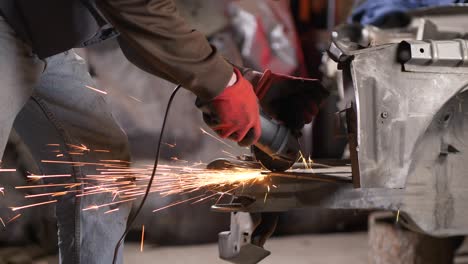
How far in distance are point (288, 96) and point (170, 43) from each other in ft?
2.44

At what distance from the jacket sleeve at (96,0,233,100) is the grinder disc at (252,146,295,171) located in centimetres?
52

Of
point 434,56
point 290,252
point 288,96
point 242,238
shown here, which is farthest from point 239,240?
point 290,252

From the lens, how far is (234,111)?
1948mm

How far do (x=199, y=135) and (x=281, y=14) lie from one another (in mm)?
1359

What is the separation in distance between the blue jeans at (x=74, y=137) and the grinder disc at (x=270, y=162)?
1.68ft

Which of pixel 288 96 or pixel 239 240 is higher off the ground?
pixel 288 96

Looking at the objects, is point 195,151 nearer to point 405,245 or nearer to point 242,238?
point 405,245

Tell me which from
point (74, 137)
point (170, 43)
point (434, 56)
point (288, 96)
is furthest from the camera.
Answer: point (288, 96)

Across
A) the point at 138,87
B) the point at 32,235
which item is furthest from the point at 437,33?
the point at 32,235

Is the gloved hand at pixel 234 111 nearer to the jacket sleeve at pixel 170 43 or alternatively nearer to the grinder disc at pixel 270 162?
the jacket sleeve at pixel 170 43

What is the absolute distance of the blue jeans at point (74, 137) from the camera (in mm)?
2252

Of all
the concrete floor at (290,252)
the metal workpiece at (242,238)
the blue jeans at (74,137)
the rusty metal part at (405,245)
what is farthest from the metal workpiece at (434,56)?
the concrete floor at (290,252)

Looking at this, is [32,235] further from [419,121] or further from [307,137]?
[419,121]

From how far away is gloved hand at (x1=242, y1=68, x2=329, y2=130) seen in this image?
7.86 feet
